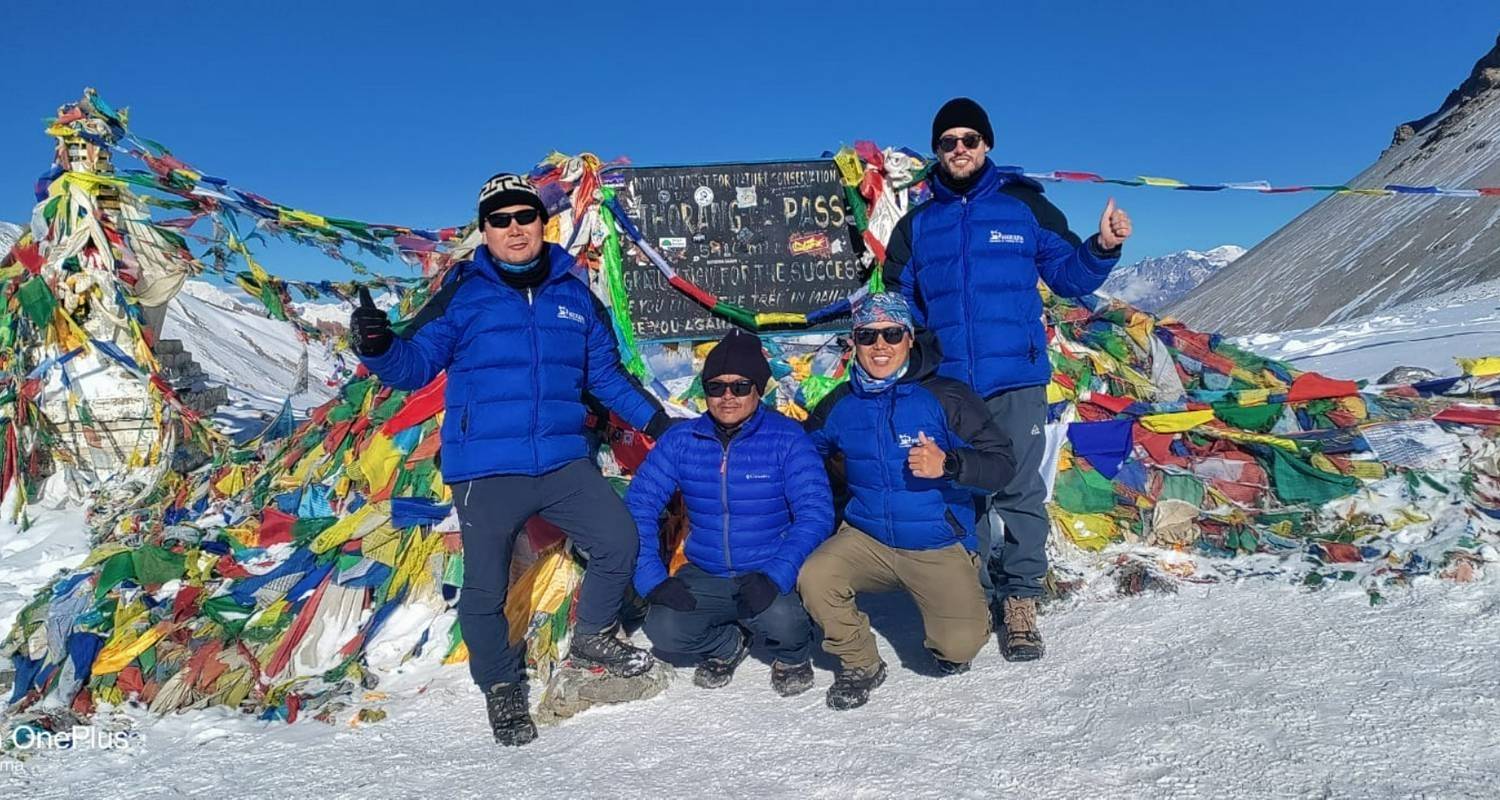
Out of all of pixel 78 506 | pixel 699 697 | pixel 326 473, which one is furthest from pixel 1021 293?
pixel 78 506

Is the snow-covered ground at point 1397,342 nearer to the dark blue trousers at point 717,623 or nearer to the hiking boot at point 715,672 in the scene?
the dark blue trousers at point 717,623

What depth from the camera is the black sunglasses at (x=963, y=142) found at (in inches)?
146

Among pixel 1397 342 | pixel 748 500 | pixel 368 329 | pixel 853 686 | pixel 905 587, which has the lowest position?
pixel 853 686

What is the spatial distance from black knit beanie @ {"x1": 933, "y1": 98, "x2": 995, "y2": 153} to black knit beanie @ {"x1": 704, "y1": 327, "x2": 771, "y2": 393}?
115 cm

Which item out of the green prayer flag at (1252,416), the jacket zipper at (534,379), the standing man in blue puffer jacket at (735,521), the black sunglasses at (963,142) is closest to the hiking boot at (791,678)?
the standing man in blue puffer jacket at (735,521)

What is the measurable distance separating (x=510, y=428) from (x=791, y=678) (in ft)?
4.54

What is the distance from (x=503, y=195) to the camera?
346cm

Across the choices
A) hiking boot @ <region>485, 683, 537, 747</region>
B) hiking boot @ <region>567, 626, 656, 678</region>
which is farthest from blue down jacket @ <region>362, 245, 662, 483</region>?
hiking boot @ <region>485, 683, 537, 747</region>

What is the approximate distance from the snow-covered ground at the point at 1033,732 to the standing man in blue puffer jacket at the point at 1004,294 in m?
0.41

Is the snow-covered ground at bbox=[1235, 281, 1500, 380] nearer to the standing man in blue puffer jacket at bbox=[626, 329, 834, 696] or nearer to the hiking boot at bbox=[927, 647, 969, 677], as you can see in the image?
the hiking boot at bbox=[927, 647, 969, 677]

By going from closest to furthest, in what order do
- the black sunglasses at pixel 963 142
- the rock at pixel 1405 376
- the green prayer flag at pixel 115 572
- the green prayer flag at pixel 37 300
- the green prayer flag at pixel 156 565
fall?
the black sunglasses at pixel 963 142
the green prayer flag at pixel 115 572
the green prayer flag at pixel 156 565
the rock at pixel 1405 376
the green prayer flag at pixel 37 300

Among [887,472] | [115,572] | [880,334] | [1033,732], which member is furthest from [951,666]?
[115,572]

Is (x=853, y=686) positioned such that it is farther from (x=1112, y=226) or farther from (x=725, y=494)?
(x=1112, y=226)

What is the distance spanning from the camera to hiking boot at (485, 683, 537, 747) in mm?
3234
